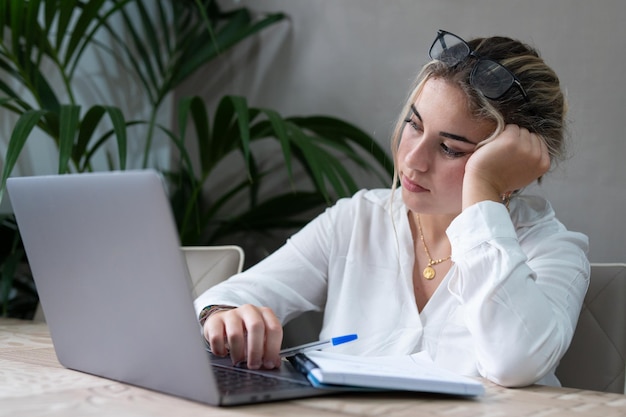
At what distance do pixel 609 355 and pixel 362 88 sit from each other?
4.09 feet

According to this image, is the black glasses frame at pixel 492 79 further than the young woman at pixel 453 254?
Yes

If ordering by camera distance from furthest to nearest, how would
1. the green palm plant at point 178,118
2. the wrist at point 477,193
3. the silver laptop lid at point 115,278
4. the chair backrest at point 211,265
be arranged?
the green palm plant at point 178,118, the chair backrest at point 211,265, the wrist at point 477,193, the silver laptop lid at point 115,278

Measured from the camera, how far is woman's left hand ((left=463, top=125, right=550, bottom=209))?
136cm

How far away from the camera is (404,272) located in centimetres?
165

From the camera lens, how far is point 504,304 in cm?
119

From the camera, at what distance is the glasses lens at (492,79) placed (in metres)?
1.48

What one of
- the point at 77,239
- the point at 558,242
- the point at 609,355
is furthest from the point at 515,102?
the point at 77,239

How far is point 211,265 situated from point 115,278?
1.08 m

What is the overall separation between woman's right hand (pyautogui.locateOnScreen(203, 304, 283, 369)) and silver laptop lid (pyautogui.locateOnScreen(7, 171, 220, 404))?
16 centimetres

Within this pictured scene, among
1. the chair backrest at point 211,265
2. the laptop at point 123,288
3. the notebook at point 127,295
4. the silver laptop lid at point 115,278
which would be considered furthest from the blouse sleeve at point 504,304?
the chair backrest at point 211,265

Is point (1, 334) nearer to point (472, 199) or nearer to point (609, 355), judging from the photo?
point (472, 199)

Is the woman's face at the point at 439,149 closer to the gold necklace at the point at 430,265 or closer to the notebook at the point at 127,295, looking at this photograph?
the gold necklace at the point at 430,265

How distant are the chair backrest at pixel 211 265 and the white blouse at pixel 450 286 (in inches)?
8.8

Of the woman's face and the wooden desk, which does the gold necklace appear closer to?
the woman's face
